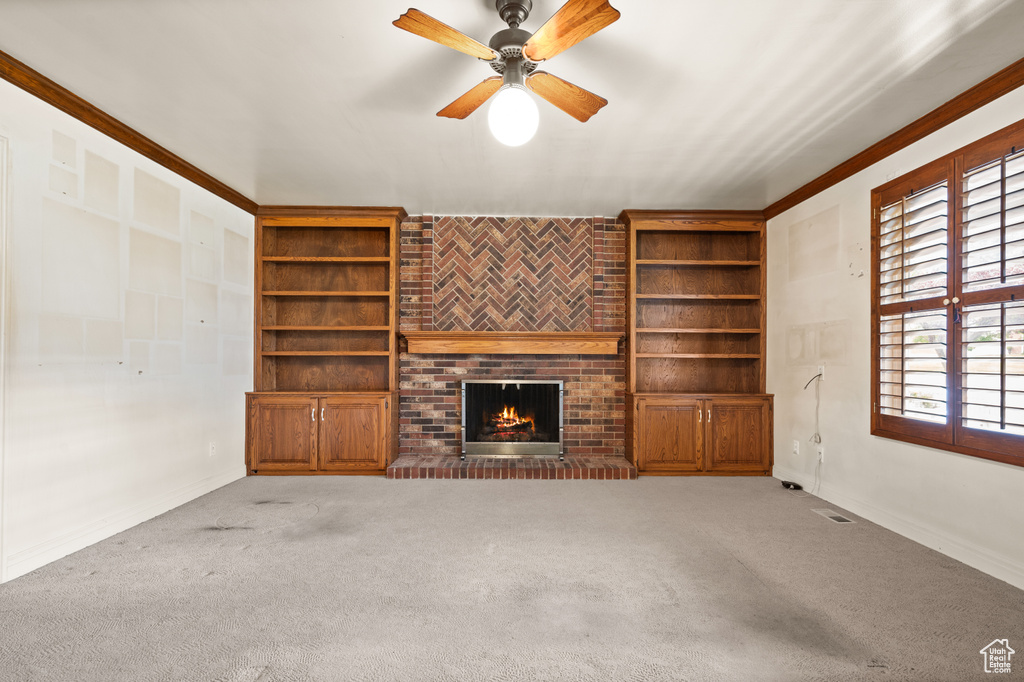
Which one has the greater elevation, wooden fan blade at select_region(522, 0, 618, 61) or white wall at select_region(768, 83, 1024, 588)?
wooden fan blade at select_region(522, 0, 618, 61)

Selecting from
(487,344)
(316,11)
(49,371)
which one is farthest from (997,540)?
(49,371)

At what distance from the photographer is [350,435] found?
14.1ft

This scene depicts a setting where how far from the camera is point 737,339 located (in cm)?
480

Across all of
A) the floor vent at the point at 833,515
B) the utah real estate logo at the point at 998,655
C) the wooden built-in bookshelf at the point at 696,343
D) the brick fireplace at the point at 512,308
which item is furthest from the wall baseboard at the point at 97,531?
the floor vent at the point at 833,515

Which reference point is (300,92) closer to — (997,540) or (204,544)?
(204,544)

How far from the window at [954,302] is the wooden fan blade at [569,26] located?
2137mm

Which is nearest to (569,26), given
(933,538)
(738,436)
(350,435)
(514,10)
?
(514,10)

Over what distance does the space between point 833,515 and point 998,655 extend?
1.58m

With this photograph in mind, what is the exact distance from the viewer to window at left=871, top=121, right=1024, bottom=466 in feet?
7.58

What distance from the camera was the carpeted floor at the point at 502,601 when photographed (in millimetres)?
1664

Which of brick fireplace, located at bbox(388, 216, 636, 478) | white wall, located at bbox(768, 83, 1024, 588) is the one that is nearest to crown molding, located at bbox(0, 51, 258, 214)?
brick fireplace, located at bbox(388, 216, 636, 478)

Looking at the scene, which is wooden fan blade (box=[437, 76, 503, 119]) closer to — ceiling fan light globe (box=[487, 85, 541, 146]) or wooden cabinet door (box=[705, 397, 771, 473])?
ceiling fan light globe (box=[487, 85, 541, 146])

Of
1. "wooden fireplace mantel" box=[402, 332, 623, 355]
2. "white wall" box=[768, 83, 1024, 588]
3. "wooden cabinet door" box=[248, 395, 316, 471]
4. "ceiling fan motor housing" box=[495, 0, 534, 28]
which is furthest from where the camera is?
"wooden fireplace mantel" box=[402, 332, 623, 355]

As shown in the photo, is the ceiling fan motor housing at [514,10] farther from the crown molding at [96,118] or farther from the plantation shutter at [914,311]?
the plantation shutter at [914,311]
